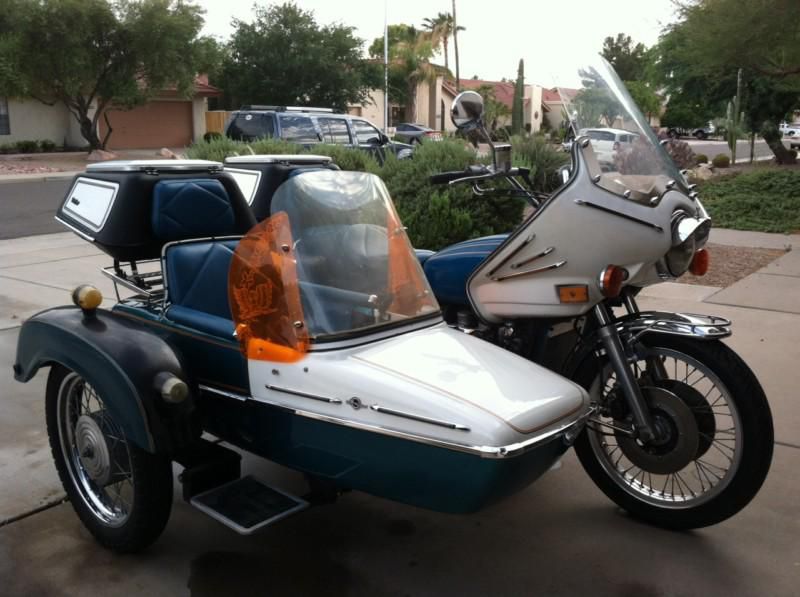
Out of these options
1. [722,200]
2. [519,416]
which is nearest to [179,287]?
[519,416]

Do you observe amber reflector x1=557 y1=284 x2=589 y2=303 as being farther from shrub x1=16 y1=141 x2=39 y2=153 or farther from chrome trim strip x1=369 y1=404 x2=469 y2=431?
shrub x1=16 y1=141 x2=39 y2=153

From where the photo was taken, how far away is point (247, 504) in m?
2.99

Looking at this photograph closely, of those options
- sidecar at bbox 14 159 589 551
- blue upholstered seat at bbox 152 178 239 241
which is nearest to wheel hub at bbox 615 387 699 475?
sidecar at bbox 14 159 589 551

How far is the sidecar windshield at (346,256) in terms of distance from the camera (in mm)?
2895

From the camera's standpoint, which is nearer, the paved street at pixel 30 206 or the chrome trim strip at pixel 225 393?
the chrome trim strip at pixel 225 393

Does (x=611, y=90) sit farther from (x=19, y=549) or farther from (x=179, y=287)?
(x=19, y=549)

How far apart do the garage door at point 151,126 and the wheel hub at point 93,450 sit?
32212mm

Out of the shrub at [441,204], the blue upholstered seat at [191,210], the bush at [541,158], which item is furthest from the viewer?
the bush at [541,158]

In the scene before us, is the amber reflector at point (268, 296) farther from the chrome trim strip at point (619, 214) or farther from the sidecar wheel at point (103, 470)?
the chrome trim strip at point (619, 214)

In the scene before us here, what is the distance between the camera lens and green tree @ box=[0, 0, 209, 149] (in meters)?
25.4

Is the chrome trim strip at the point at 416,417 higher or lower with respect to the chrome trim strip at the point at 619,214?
lower

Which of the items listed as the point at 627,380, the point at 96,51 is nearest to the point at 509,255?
the point at 627,380

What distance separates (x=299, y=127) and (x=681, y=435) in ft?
43.2

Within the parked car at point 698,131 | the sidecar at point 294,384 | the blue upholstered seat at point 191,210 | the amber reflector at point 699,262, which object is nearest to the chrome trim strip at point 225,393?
the sidecar at point 294,384
